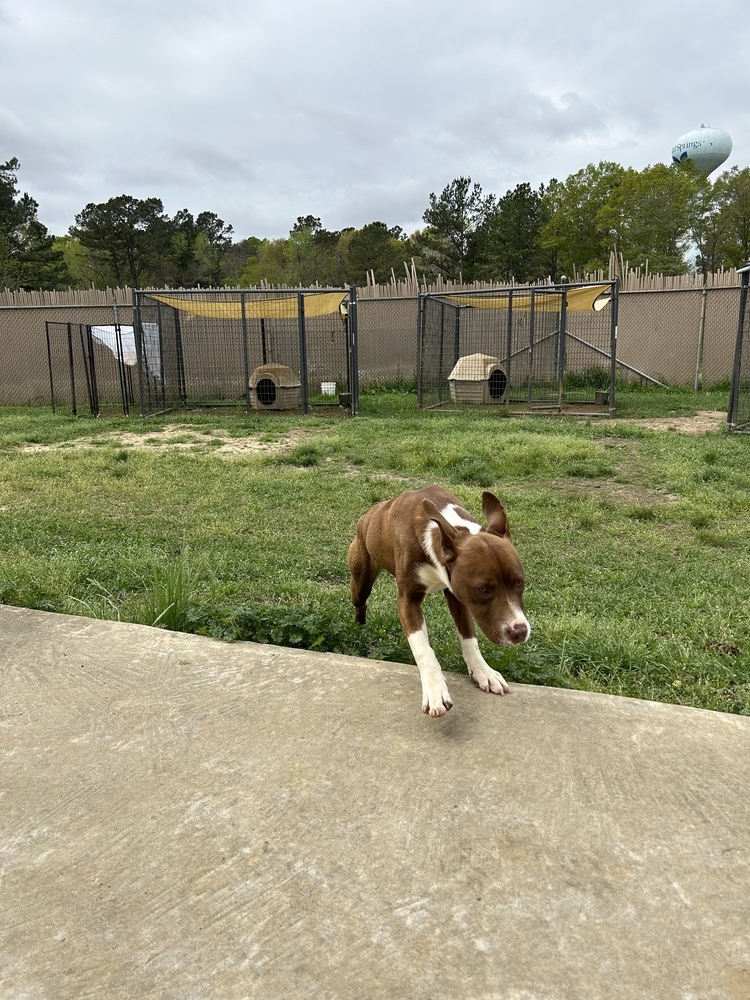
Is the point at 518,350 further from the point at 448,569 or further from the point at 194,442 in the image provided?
the point at 448,569

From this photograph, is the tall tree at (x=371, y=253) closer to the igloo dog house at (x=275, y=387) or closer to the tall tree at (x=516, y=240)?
the tall tree at (x=516, y=240)

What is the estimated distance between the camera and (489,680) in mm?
2312

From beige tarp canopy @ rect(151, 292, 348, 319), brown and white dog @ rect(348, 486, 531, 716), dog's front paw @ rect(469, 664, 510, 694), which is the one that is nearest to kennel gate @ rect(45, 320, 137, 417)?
beige tarp canopy @ rect(151, 292, 348, 319)

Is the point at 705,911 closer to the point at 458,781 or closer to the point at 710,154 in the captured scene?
the point at 458,781

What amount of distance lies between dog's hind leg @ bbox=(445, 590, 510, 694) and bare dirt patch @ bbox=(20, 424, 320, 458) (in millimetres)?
6052

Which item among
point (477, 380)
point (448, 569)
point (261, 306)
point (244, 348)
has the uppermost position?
point (261, 306)

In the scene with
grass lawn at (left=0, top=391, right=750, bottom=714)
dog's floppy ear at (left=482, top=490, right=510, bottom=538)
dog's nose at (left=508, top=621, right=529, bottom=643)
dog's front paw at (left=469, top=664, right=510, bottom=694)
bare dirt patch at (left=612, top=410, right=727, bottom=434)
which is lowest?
grass lawn at (left=0, top=391, right=750, bottom=714)

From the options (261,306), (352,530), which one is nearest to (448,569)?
→ (352,530)

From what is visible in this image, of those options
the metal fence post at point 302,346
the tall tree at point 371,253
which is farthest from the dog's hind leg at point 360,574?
the tall tree at point 371,253

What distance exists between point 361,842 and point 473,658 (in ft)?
3.06

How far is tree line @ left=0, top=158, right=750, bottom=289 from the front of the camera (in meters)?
40.2

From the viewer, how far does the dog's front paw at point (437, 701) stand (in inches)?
82.3

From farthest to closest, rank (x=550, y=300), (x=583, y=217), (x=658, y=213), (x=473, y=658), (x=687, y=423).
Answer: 1. (x=583, y=217)
2. (x=658, y=213)
3. (x=550, y=300)
4. (x=687, y=423)
5. (x=473, y=658)

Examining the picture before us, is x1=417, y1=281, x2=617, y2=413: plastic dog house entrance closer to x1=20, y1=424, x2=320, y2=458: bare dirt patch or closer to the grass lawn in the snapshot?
the grass lawn
